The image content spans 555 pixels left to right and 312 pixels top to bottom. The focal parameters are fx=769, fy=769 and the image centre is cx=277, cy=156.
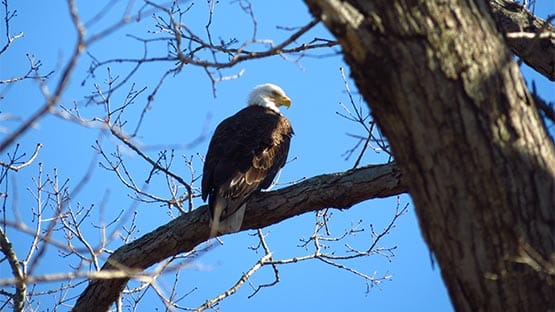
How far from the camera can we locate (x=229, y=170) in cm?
579

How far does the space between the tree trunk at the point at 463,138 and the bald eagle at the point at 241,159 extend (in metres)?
2.79

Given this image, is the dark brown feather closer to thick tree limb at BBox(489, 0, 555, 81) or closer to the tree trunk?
thick tree limb at BBox(489, 0, 555, 81)

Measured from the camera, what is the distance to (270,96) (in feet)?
25.7

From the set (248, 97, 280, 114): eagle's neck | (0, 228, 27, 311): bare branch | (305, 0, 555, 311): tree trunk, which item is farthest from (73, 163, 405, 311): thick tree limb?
(248, 97, 280, 114): eagle's neck

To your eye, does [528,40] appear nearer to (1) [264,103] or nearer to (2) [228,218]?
(2) [228,218]

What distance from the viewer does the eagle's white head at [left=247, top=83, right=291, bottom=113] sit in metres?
7.76

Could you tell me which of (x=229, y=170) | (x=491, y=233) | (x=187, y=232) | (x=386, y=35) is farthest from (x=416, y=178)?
(x=229, y=170)

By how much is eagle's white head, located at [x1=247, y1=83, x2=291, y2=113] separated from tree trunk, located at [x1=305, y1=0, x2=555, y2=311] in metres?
5.58

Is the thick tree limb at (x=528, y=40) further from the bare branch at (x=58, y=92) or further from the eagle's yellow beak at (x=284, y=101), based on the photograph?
the eagle's yellow beak at (x=284, y=101)

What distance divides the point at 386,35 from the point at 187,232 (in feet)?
9.28

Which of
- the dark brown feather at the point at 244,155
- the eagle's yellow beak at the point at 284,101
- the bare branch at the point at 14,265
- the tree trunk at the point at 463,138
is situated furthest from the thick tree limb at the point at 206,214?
the eagle's yellow beak at the point at 284,101

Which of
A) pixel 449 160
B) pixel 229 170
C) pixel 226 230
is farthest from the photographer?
pixel 229 170

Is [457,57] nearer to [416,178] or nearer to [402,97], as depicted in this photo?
[402,97]

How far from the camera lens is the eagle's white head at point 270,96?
7.76 meters
